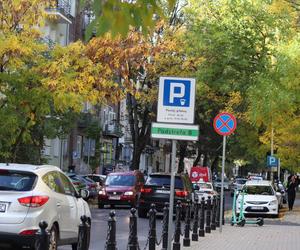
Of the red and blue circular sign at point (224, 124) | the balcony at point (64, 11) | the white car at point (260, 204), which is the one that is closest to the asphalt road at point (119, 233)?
the red and blue circular sign at point (224, 124)

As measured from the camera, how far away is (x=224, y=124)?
19219mm

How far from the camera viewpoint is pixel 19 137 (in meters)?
22.3

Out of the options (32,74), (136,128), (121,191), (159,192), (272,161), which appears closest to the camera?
(32,74)

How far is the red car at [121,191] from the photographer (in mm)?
30453

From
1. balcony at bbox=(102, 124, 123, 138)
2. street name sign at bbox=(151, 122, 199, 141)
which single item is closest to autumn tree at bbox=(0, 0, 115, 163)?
street name sign at bbox=(151, 122, 199, 141)

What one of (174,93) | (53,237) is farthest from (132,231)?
(174,93)

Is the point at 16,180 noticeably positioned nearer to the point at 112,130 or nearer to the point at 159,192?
the point at 159,192

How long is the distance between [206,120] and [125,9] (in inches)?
1692

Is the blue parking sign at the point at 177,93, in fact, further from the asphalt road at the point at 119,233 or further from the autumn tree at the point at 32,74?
the autumn tree at the point at 32,74

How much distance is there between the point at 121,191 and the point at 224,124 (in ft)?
40.2

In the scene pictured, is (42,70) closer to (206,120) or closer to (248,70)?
(248,70)

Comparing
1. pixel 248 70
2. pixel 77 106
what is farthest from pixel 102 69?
pixel 248 70

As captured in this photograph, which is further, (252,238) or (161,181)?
(161,181)

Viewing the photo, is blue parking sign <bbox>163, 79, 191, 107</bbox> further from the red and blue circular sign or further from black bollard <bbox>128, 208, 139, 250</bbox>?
the red and blue circular sign
